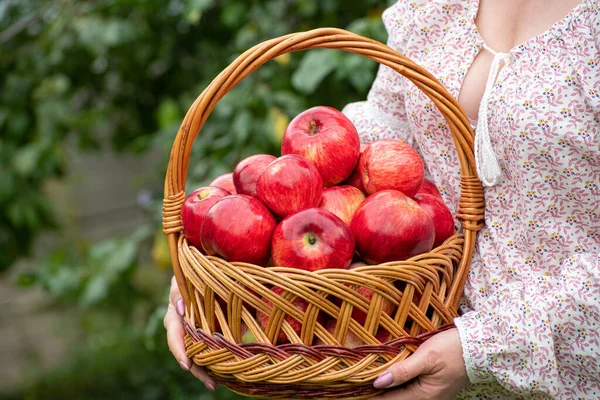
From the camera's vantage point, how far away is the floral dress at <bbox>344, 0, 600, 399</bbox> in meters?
0.97

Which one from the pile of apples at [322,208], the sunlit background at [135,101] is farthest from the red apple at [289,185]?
the sunlit background at [135,101]

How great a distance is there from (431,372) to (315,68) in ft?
3.35

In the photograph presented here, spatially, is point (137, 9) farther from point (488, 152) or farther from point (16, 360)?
point (16, 360)

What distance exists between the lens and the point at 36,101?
2469 mm

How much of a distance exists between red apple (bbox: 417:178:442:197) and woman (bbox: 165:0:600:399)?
11 cm

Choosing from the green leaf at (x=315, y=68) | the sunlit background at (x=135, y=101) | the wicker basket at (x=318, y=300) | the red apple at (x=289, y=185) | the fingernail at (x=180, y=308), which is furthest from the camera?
the sunlit background at (x=135, y=101)

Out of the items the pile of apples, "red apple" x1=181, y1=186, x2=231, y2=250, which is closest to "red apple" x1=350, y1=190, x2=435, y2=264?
the pile of apples

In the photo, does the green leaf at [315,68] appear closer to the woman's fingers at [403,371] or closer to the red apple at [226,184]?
the red apple at [226,184]

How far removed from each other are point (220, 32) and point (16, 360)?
107 inches

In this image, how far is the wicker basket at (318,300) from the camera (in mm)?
932

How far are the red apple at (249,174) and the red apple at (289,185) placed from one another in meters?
0.06

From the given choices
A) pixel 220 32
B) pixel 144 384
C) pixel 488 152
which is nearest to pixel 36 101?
pixel 220 32

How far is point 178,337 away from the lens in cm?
114

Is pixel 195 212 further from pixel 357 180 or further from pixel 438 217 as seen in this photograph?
pixel 438 217
